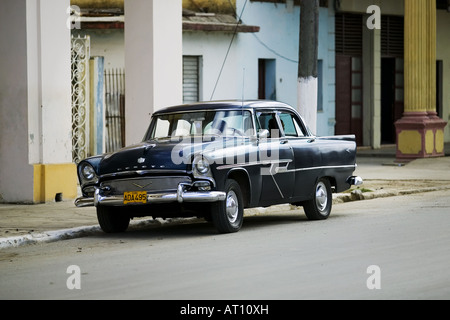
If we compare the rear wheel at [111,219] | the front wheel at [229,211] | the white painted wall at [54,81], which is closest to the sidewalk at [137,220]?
the rear wheel at [111,219]

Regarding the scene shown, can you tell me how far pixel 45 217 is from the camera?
15516 millimetres

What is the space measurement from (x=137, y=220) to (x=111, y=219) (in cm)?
135

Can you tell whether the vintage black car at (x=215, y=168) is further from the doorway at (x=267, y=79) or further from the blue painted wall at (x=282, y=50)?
the doorway at (x=267, y=79)

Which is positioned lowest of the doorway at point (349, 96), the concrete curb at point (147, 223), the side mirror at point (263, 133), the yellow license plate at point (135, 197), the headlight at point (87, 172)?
the concrete curb at point (147, 223)

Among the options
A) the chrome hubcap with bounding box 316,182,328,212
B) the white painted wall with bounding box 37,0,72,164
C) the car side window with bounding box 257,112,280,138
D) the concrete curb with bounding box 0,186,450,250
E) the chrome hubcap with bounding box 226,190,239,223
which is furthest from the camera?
the white painted wall with bounding box 37,0,72,164

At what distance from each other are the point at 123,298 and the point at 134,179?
4.50 meters

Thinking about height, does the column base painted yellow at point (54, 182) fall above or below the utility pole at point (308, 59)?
below

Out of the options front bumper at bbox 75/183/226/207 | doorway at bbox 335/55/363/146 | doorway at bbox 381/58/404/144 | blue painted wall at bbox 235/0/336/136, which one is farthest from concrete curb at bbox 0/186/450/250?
doorway at bbox 381/58/404/144

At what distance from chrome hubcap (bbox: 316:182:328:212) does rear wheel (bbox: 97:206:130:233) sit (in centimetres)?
280

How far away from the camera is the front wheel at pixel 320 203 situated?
1535cm

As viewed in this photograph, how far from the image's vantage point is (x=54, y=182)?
58.2 ft

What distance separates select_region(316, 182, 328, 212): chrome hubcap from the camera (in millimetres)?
15512

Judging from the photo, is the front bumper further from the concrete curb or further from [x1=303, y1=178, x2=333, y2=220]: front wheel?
[x1=303, y1=178, x2=333, y2=220]: front wheel

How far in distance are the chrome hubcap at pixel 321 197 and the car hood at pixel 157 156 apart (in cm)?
232
